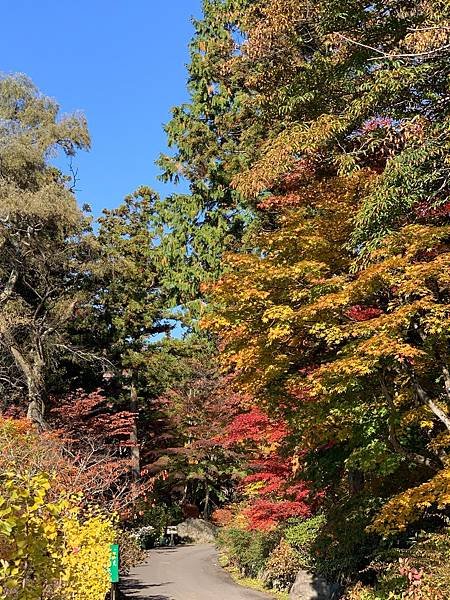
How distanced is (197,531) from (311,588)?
1856cm

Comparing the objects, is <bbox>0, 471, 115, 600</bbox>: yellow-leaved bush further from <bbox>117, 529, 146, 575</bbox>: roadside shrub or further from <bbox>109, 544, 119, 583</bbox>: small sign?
<bbox>117, 529, 146, 575</bbox>: roadside shrub

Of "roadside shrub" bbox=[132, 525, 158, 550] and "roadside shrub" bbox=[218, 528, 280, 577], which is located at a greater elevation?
"roadside shrub" bbox=[132, 525, 158, 550]

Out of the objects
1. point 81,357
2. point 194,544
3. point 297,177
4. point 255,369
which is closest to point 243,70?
point 297,177

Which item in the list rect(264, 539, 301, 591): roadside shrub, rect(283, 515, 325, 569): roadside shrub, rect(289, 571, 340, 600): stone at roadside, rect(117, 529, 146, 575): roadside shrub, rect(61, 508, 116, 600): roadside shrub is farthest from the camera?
rect(117, 529, 146, 575): roadside shrub

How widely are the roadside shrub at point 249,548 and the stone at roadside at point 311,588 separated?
2893mm

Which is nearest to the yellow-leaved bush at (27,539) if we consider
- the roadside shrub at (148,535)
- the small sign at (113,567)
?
the small sign at (113,567)

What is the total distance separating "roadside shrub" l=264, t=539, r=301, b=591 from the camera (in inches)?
509

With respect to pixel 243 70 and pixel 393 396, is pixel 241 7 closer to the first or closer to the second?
pixel 243 70

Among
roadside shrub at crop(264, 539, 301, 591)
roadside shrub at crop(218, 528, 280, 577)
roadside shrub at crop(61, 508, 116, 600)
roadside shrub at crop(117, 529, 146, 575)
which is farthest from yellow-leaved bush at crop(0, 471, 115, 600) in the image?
roadside shrub at crop(218, 528, 280, 577)

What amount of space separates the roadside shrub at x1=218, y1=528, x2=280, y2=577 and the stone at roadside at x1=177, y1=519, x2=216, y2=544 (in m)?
10.3

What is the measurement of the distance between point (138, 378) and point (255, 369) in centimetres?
1861

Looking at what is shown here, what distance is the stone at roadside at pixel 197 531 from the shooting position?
A: 91.5 feet

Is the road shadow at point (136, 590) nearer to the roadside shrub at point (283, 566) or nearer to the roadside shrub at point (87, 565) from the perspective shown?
the roadside shrub at point (283, 566)

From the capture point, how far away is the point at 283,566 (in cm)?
1308
